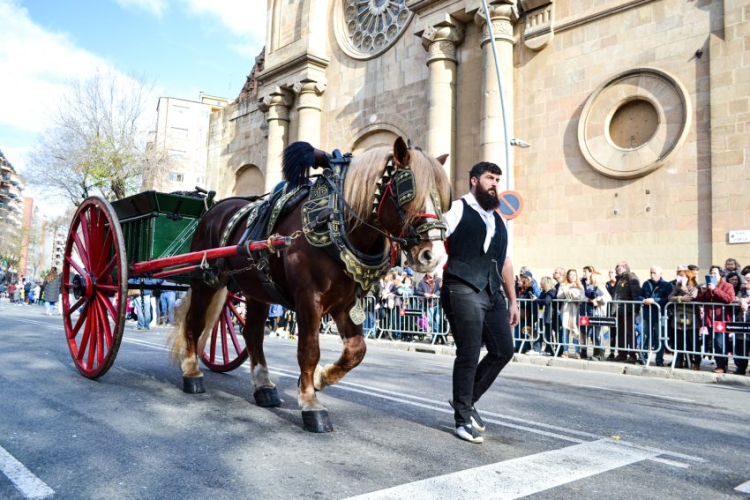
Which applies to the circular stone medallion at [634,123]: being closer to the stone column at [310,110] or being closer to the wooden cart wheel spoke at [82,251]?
the stone column at [310,110]

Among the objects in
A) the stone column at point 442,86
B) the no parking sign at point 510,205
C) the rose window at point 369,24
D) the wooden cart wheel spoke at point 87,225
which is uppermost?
the rose window at point 369,24

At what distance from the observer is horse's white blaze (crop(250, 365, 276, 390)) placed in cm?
506

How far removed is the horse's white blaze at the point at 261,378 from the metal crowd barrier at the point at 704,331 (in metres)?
7.71

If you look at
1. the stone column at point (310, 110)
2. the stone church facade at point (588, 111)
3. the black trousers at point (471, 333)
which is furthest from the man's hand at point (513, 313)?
the stone column at point (310, 110)

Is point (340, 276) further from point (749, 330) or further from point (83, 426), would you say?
point (749, 330)

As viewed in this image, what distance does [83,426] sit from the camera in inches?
159

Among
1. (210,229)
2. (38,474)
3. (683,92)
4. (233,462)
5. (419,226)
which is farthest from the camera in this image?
(683,92)

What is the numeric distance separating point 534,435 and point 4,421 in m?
3.72

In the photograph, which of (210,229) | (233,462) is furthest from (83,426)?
(210,229)

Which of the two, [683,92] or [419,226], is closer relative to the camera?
[419,226]

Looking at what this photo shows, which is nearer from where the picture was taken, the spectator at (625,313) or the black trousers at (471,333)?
the black trousers at (471,333)

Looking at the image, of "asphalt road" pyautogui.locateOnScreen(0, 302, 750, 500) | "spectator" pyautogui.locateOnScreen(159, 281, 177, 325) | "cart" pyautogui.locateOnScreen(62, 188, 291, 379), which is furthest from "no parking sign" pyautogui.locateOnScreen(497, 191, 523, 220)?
"spectator" pyautogui.locateOnScreen(159, 281, 177, 325)

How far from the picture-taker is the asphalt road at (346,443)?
9.95 feet

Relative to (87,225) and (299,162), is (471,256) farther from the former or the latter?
(87,225)
